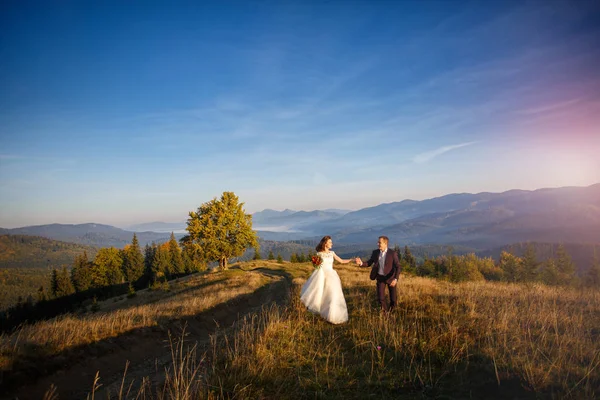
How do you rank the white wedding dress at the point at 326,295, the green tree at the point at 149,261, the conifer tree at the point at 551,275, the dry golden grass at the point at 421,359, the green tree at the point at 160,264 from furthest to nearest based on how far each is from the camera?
the green tree at the point at 149,261
the green tree at the point at 160,264
the conifer tree at the point at 551,275
the white wedding dress at the point at 326,295
the dry golden grass at the point at 421,359

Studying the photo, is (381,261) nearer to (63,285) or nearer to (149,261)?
(63,285)

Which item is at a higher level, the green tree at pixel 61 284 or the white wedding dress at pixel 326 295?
the white wedding dress at pixel 326 295

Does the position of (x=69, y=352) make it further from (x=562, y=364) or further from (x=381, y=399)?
(x=562, y=364)

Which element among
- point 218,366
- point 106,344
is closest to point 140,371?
point 106,344

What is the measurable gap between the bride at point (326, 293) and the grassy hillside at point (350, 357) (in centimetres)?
37

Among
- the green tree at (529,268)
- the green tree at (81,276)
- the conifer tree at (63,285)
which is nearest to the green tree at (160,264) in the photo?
the green tree at (81,276)

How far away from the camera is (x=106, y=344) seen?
9.96 meters

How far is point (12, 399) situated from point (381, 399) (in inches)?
317

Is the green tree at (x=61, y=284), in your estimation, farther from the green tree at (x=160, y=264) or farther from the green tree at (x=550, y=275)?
the green tree at (x=550, y=275)

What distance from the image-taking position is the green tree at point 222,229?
45.5 metres

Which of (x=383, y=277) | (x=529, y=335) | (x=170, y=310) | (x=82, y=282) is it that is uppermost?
(x=383, y=277)

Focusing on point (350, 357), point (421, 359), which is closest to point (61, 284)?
point (350, 357)

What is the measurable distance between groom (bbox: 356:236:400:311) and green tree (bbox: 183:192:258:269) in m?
37.7

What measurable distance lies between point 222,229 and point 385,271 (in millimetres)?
38831
